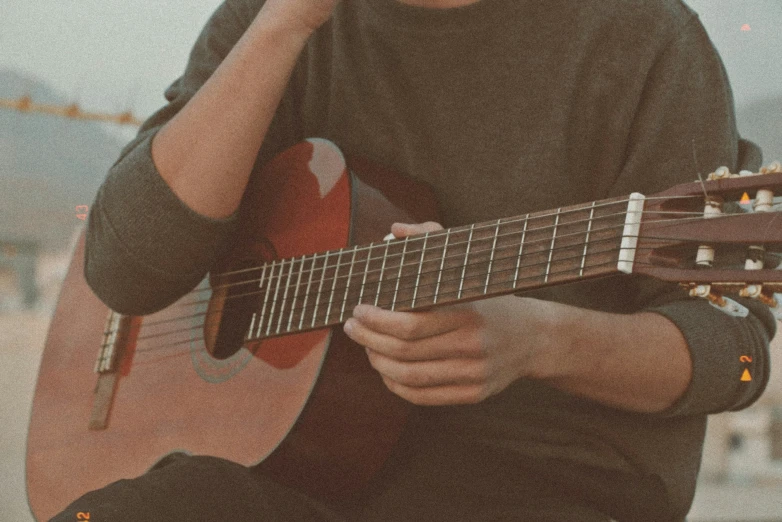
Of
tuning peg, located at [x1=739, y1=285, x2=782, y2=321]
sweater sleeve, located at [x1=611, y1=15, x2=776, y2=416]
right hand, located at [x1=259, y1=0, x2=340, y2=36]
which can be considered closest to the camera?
tuning peg, located at [x1=739, y1=285, x2=782, y2=321]

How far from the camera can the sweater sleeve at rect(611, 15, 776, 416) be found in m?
0.77

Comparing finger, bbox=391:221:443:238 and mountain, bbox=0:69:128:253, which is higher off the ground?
finger, bbox=391:221:443:238

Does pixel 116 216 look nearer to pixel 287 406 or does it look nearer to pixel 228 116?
pixel 228 116

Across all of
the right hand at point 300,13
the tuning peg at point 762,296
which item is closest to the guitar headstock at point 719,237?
the tuning peg at point 762,296

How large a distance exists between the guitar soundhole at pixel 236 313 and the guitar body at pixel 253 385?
0.01 m

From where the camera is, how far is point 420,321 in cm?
70

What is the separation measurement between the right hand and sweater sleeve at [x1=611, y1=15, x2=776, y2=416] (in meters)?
0.39

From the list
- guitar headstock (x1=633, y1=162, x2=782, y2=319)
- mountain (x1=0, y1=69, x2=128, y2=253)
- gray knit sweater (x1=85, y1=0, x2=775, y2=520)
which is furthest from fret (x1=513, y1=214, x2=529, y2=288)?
mountain (x1=0, y1=69, x2=128, y2=253)

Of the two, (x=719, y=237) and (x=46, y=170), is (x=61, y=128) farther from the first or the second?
(x=719, y=237)

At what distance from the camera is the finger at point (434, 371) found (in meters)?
0.70

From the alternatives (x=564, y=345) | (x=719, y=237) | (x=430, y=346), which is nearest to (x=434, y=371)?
(x=430, y=346)

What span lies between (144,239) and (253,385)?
23cm

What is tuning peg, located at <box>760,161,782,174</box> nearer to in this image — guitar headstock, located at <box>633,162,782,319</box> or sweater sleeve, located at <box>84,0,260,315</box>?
guitar headstock, located at <box>633,162,782,319</box>

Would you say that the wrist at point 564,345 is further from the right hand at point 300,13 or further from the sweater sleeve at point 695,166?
the right hand at point 300,13
